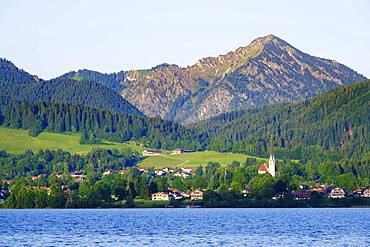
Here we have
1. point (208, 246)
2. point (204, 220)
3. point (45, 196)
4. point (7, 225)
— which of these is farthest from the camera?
point (45, 196)

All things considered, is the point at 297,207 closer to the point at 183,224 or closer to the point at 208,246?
the point at 183,224

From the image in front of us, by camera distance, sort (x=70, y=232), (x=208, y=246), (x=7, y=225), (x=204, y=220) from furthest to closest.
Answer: (x=204, y=220)
(x=7, y=225)
(x=70, y=232)
(x=208, y=246)

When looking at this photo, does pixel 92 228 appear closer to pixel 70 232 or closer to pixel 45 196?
pixel 70 232

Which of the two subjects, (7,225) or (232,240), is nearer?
(232,240)

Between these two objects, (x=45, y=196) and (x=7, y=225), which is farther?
(x=45, y=196)

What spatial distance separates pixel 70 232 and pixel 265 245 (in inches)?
1202

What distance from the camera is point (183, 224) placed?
134 metres

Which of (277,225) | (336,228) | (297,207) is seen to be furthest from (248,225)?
(297,207)

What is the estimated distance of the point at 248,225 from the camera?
130750mm

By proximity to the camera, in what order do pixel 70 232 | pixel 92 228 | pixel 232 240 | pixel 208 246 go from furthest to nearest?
pixel 92 228 → pixel 70 232 → pixel 232 240 → pixel 208 246

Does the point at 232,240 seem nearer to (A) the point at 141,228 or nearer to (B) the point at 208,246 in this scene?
(B) the point at 208,246

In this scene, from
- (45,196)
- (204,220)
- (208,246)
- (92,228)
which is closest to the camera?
(208,246)

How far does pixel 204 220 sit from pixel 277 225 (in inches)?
708

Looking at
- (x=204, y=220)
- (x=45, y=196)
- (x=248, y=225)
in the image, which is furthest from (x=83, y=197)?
(x=248, y=225)
